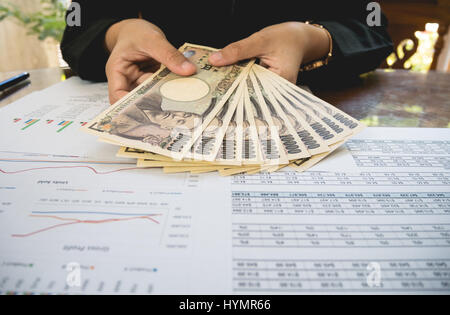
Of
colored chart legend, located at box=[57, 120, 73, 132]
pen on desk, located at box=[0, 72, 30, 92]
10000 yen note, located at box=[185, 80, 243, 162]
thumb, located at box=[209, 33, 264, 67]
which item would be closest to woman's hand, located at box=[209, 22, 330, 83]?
thumb, located at box=[209, 33, 264, 67]

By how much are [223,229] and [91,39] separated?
27.4 inches

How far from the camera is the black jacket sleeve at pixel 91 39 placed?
2.47ft

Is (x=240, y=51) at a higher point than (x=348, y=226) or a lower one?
higher

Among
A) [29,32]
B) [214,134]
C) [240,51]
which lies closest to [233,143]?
[214,134]

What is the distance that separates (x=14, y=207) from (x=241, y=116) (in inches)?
14.6

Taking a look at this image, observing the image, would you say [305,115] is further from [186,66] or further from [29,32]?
[29,32]

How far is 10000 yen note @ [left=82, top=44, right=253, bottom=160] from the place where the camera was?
17.5 inches

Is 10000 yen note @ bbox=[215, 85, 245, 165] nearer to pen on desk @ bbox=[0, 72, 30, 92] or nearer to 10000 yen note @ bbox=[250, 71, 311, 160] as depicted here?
10000 yen note @ bbox=[250, 71, 311, 160]

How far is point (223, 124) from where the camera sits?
1.62 ft

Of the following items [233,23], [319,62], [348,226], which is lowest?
[348,226]

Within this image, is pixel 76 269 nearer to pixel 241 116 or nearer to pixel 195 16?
pixel 241 116

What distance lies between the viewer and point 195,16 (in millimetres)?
936

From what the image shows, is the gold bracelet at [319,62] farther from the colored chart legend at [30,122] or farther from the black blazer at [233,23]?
the colored chart legend at [30,122]
